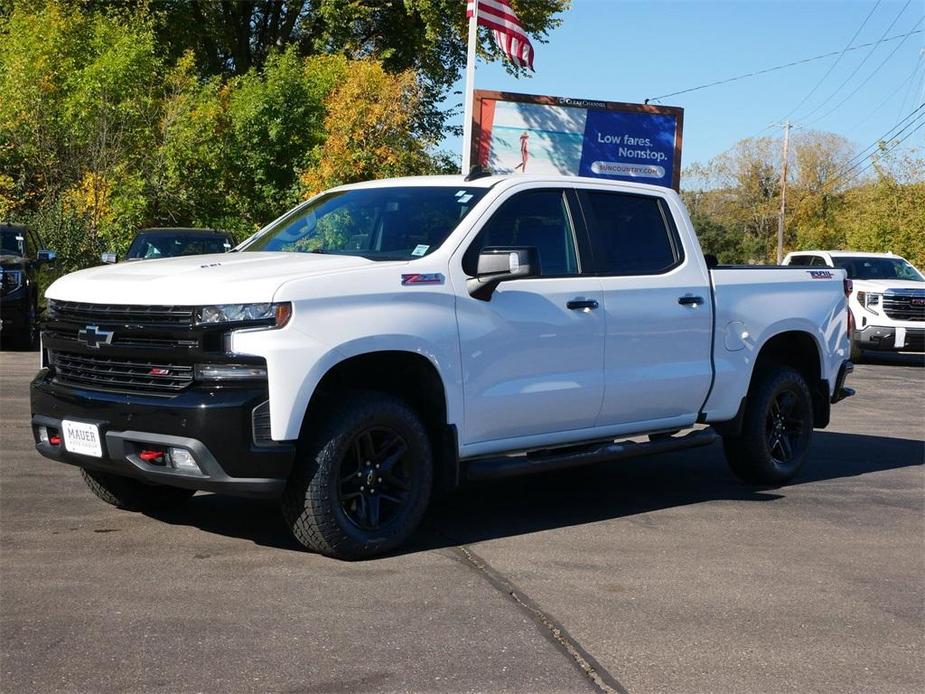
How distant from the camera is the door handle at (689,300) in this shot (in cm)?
754

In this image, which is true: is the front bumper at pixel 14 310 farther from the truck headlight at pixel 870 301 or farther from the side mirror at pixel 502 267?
the truck headlight at pixel 870 301

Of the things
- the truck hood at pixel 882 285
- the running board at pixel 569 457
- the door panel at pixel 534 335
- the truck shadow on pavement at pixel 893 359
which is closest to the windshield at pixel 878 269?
the truck hood at pixel 882 285

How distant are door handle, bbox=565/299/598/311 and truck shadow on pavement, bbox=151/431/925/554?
48.6 inches

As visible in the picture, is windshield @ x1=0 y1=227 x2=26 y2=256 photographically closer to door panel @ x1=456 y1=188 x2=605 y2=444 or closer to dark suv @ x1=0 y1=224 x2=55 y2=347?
dark suv @ x1=0 y1=224 x2=55 y2=347

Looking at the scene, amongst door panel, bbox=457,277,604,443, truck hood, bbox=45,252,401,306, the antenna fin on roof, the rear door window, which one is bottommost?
door panel, bbox=457,277,604,443

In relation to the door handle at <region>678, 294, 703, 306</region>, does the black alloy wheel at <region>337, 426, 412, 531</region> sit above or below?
below

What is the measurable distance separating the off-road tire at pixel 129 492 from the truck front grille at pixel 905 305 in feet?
52.8

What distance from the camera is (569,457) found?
6.85 metres

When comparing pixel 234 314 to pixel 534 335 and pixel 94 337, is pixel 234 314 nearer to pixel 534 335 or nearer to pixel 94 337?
pixel 94 337

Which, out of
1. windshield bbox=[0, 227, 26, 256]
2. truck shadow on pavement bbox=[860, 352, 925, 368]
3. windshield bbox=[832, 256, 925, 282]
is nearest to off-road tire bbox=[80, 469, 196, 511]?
windshield bbox=[0, 227, 26, 256]

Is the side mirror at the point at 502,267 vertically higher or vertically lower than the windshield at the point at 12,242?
higher

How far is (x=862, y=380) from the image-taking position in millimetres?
17484

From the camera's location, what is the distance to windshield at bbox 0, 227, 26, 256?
1717 centimetres

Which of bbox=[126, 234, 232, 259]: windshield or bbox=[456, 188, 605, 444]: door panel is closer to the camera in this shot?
bbox=[456, 188, 605, 444]: door panel
